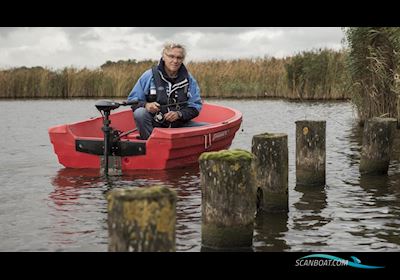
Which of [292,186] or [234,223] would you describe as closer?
[234,223]

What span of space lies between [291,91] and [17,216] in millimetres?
20400

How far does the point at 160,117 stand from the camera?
32.8 feet

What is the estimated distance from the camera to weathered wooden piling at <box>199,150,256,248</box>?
5.39m

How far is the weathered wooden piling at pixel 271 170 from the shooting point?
689 centimetres

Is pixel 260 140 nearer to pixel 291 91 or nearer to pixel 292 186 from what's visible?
pixel 292 186

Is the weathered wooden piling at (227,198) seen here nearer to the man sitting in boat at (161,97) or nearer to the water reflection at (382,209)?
the water reflection at (382,209)

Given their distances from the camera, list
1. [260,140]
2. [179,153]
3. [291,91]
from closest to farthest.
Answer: [260,140]
[179,153]
[291,91]
